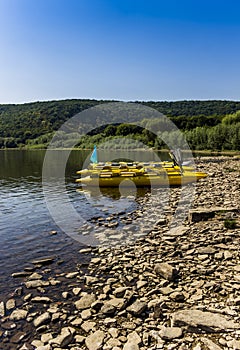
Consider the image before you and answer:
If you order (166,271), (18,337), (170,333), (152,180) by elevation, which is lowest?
(18,337)

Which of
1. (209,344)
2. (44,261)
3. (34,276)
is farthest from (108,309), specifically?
(44,261)

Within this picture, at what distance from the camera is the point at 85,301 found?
8.44 meters

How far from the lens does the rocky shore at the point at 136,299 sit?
6633mm

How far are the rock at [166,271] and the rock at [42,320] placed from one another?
3766mm

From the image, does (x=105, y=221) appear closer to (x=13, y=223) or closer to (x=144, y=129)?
(x=13, y=223)

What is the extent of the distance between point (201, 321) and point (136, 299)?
210cm

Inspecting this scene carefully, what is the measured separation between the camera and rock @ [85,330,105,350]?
21.2 ft

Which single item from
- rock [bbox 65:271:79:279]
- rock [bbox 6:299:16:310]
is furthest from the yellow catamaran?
rock [bbox 6:299:16:310]

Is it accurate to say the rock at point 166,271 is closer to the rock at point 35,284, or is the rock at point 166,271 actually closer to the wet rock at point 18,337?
the rock at point 35,284

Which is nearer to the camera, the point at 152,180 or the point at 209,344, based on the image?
the point at 209,344

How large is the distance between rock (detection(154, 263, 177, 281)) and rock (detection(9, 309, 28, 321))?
4.34 m

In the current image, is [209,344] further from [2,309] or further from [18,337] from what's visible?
[2,309]

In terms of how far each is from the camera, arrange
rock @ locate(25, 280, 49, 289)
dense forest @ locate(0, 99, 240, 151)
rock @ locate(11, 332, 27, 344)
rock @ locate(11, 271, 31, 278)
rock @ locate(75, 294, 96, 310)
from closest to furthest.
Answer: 1. rock @ locate(11, 332, 27, 344)
2. rock @ locate(75, 294, 96, 310)
3. rock @ locate(25, 280, 49, 289)
4. rock @ locate(11, 271, 31, 278)
5. dense forest @ locate(0, 99, 240, 151)

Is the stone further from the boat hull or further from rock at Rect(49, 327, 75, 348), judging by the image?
the boat hull
